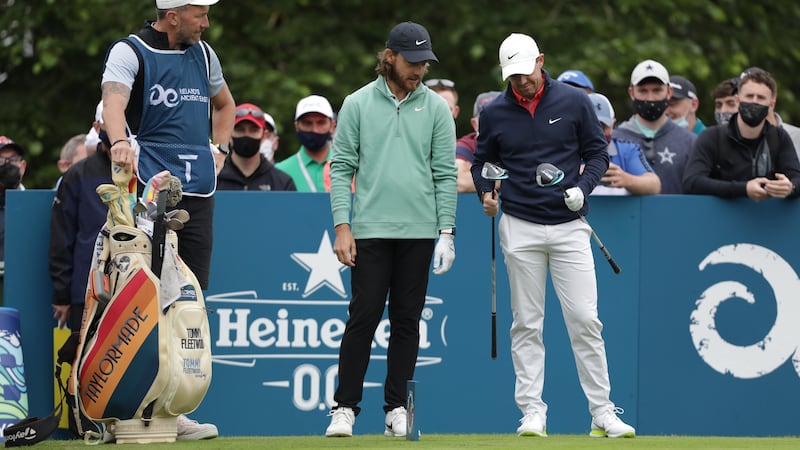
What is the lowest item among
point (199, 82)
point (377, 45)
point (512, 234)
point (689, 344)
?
point (689, 344)

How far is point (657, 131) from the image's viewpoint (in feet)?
35.4

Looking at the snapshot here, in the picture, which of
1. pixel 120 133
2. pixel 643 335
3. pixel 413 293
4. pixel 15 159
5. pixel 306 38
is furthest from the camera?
pixel 306 38

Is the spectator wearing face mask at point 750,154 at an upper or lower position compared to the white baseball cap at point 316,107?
lower

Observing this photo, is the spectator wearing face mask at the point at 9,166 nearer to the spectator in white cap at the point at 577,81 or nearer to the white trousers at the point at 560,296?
the spectator in white cap at the point at 577,81

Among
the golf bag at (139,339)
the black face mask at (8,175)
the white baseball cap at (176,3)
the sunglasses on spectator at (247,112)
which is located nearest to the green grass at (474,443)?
the golf bag at (139,339)

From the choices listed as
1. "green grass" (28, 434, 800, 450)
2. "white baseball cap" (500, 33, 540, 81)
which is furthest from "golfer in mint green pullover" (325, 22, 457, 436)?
"white baseball cap" (500, 33, 540, 81)

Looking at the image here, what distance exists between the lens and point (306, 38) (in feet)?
55.0

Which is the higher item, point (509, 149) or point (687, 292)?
point (509, 149)

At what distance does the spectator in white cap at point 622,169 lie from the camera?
9.86 metres

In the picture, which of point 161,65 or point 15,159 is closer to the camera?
point 161,65

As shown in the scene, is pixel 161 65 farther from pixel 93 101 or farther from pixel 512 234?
pixel 93 101

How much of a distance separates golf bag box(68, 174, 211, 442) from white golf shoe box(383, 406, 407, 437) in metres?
1.02

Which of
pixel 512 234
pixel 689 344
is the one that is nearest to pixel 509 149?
pixel 512 234

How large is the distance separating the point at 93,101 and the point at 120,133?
10307 millimetres
